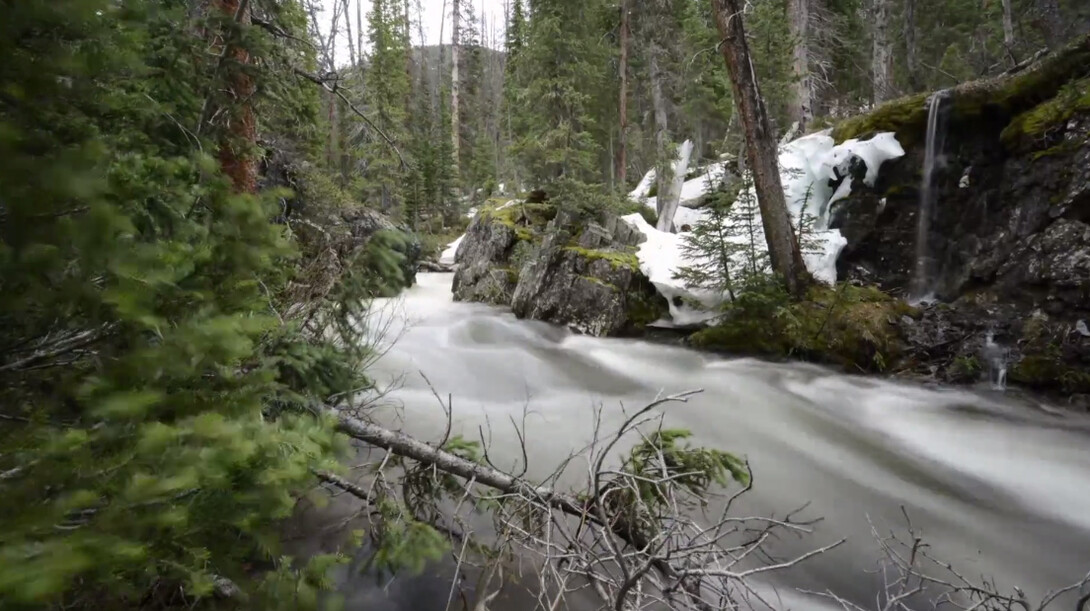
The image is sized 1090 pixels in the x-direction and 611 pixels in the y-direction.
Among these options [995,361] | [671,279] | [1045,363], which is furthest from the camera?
[671,279]

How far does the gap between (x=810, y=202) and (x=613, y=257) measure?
408 cm

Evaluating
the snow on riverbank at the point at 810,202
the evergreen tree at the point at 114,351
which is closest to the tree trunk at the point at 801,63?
the snow on riverbank at the point at 810,202

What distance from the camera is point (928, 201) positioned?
29.6 feet

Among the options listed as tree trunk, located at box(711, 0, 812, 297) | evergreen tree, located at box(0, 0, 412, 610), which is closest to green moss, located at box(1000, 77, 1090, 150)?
tree trunk, located at box(711, 0, 812, 297)

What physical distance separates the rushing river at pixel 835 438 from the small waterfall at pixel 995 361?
31 cm

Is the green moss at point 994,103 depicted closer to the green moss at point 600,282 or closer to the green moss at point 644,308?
the green moss at point 644,308

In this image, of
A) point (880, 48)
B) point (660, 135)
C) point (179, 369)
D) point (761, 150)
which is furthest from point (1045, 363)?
point (880, 48)

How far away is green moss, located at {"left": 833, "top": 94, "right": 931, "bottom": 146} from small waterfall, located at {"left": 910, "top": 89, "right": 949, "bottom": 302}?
7.9 inches

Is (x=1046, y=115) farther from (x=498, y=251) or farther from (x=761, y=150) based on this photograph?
(x=498, y=251)

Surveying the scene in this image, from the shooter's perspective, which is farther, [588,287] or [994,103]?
[588,287]

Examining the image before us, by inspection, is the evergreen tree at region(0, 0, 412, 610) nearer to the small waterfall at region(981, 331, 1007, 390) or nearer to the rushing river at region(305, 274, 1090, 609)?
the rushing river at region(305, 274, 1090, 609)

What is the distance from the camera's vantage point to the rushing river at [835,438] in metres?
3.85

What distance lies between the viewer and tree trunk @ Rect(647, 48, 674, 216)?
1355 centimetres

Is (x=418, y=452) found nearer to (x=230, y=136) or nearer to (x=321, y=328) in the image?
(x=321, y=328)
